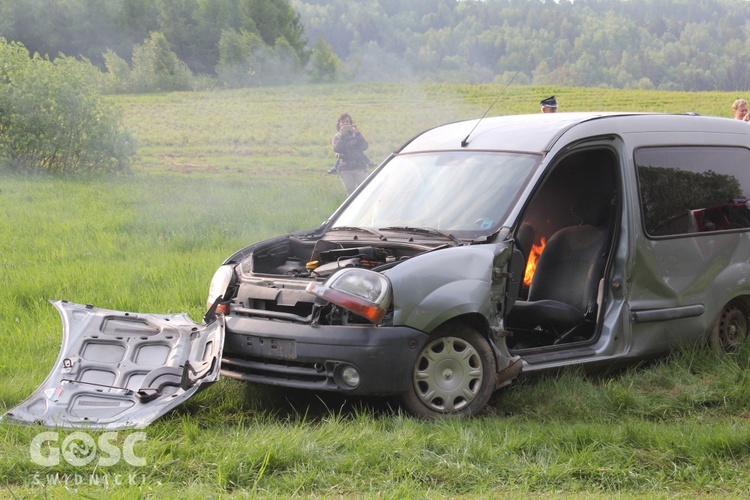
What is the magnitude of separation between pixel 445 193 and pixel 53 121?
754 inches

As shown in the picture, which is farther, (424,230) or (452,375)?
(424,230)

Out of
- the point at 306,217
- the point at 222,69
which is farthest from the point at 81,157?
the point at 222,69

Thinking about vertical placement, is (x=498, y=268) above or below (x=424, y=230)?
below

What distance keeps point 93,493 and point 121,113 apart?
2308 centimetres

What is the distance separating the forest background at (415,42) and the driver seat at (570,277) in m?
28.4

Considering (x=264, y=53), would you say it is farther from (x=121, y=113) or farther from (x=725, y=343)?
(x=725, y=343)

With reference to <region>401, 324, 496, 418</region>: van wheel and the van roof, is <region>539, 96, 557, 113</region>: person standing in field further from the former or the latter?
<region>401, 324, 496, 418</region>: van wheel

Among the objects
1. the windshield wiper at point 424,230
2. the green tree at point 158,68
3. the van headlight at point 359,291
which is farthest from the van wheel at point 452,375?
the green tree at point 158,68

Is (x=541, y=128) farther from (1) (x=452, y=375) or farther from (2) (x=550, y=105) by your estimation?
(2) (x=550, y=105)

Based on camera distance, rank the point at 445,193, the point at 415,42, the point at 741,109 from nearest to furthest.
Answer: the point at 445,193
the point at 741,109
the point at 415,42

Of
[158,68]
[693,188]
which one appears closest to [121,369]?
[693,188]

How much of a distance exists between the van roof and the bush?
705 inches

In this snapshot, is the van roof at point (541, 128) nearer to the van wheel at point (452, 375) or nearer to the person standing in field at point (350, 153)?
the van wheel at point (452, 375)

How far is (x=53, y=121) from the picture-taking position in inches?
938
